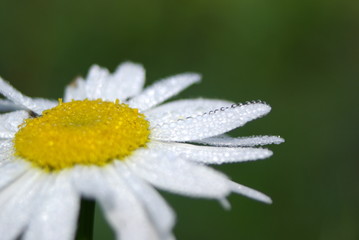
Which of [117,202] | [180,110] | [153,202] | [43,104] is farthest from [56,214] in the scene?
[43,104]

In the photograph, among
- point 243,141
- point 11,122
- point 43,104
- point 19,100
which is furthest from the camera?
point 43,104

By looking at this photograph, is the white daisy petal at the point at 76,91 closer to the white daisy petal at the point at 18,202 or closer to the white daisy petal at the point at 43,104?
the white daisy petal at the point at 43,104

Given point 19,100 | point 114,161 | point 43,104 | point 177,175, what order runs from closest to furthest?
point 177,175
point 114,161
point 19,100
point 43,104

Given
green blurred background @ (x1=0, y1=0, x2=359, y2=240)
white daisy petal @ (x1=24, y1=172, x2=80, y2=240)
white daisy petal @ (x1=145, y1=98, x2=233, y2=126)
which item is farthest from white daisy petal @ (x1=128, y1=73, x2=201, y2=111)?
green blurred background @ (x1=0, y1=0, x2=359, y2=240)

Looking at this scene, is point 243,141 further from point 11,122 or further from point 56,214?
point 11,122

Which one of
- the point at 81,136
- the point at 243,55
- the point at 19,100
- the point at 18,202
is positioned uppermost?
the point at 243,55

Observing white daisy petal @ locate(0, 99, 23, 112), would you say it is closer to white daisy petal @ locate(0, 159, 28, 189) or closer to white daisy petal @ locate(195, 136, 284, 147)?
white daisy petal @ locate(0, 159, 28, 189)
